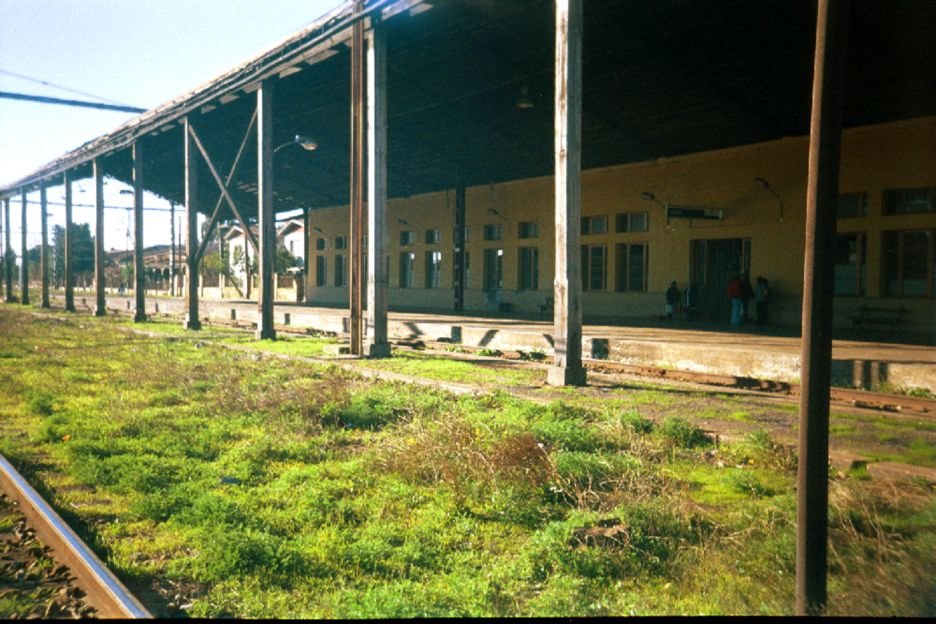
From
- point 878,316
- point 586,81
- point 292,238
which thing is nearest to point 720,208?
point 878,316

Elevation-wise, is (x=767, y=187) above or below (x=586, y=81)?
below

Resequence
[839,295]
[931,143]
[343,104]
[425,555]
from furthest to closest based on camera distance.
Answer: [343,104]
[839,295]
[931,143]
[425,555]

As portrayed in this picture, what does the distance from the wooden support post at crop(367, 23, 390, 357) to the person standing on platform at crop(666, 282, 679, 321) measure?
12010 millimetres

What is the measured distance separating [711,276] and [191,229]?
1754 centimetres

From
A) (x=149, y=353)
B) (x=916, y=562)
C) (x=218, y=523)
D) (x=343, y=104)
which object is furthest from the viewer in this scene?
(x=343, y=104)

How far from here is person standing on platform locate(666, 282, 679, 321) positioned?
77.8 feet

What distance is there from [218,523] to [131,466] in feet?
6.27

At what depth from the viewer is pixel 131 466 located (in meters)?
6.11

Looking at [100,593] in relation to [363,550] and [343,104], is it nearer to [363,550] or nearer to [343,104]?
[363,550]

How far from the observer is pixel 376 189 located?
1525 centimetres

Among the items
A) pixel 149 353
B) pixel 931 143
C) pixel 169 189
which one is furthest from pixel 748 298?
pixel 169 189

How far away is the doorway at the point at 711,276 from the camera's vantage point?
2348 centimetres

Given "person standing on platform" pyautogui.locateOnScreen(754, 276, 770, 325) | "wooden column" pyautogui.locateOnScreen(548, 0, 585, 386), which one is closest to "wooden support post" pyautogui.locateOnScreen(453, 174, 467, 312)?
"person standing on platform" pyautogui.locateOnScreen(754, 276, 770, 325)

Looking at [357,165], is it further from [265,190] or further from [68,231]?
[68,231]
